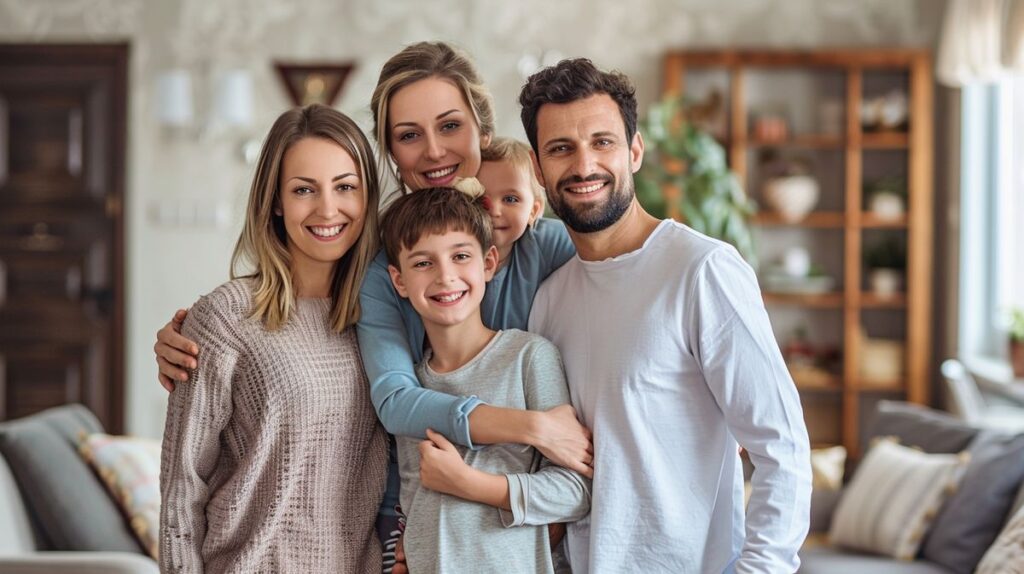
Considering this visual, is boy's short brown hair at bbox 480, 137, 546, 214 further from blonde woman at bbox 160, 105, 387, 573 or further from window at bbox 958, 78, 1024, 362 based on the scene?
window at bbox 958, 78, 1024, 362

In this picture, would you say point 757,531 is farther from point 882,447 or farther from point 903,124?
point 903,124

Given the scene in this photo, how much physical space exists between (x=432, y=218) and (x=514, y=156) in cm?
30

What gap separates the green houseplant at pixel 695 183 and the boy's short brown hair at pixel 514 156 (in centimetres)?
285

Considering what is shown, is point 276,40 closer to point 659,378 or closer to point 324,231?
point 324,231

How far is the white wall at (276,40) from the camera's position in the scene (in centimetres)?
578

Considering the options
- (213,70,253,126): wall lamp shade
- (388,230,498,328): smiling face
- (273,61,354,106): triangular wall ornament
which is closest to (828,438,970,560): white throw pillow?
(388,230,498,328): smiling face

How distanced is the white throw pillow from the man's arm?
1865 millimetres

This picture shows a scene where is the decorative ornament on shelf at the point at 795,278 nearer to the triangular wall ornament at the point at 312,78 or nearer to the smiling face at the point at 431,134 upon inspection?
the triangular wall ornament at the point at 312,78

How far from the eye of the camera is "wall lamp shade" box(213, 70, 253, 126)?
5.65 m

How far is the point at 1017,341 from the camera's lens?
4355mm

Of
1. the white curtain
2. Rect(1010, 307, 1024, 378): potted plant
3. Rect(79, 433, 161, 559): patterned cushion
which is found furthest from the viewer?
Rect(1010, 307, 1024, 378): potted plant

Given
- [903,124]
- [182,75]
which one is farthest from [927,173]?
[182,75]

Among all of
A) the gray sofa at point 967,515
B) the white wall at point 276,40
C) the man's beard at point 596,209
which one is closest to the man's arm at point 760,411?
the man's beard at point 596,209

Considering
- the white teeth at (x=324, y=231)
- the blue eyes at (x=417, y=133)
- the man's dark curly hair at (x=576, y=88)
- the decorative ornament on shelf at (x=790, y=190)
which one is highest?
the decorative ornament on shelf at (x=790, y=190)
